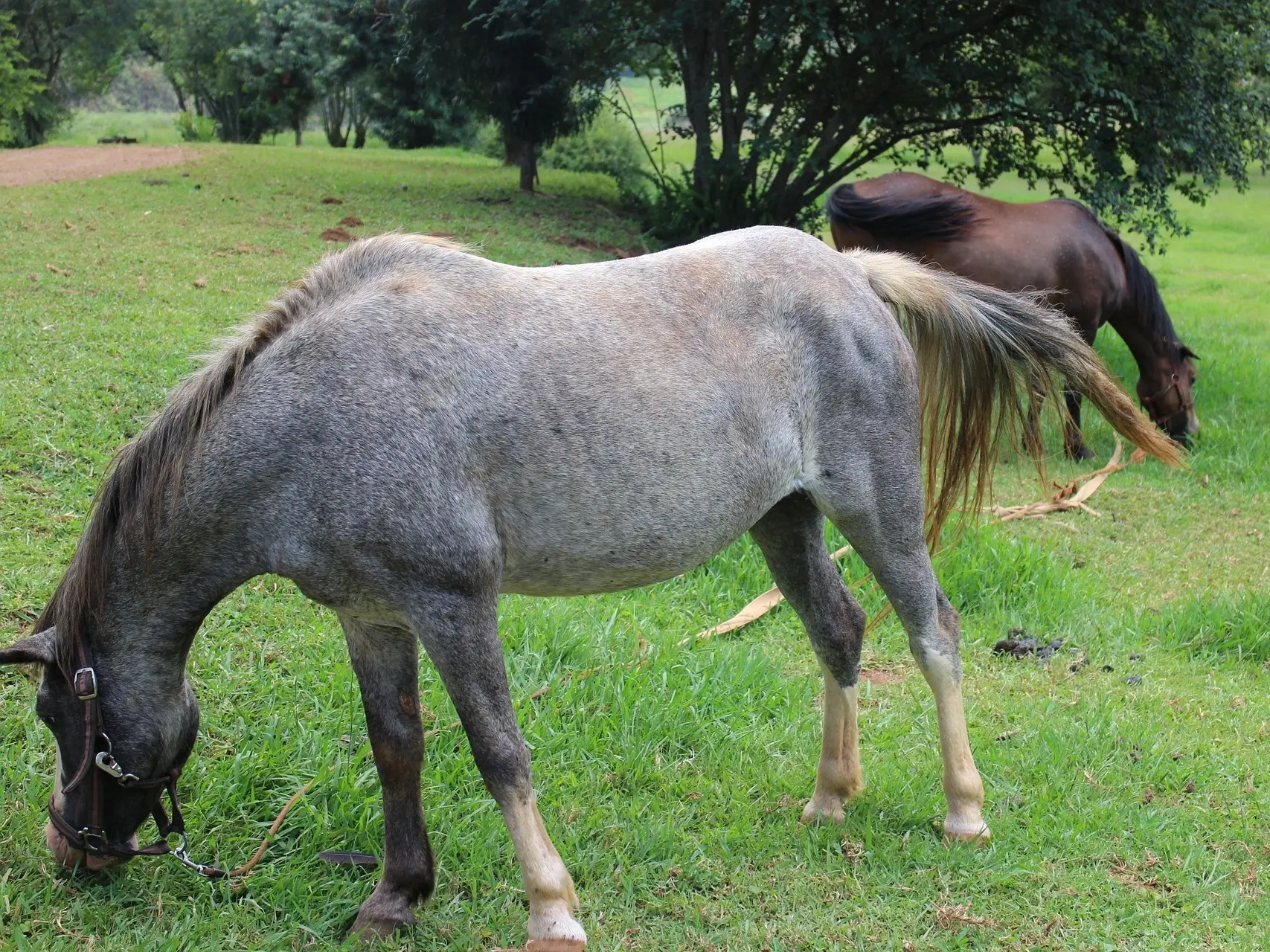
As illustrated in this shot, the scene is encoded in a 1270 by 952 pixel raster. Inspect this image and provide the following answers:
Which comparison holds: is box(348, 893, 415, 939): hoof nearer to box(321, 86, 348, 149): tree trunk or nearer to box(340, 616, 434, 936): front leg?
box(340, 616, 434, 936): front leg

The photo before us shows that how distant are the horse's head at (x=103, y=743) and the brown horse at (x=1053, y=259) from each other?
6872 mm

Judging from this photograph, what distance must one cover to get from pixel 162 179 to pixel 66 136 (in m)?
14.4

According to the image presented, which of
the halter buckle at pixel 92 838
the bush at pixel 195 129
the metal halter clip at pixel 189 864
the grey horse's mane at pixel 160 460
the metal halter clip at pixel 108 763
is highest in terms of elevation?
the bush at pixel 195 129

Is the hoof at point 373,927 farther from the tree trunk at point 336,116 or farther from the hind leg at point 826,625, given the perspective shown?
the tree trunk at point 336,116

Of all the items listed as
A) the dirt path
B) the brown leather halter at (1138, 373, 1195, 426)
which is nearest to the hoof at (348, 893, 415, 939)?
the brown leather halter at (1138, 373, 1195, 426)

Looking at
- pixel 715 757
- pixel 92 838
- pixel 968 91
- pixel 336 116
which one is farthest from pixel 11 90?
pixel 92 838

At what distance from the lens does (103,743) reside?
2.86 meters

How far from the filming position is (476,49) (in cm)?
1298

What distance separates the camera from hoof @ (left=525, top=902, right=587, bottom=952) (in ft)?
9.59

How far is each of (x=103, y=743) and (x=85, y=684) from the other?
164 mm

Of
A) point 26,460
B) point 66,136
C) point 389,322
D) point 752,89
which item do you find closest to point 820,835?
point 389,322

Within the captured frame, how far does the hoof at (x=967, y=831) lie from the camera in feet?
12.1

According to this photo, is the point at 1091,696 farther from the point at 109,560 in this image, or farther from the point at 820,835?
the point at 109,560

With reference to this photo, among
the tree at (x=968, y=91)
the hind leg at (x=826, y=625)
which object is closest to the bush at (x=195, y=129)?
the tree at (x=968, y=91)
